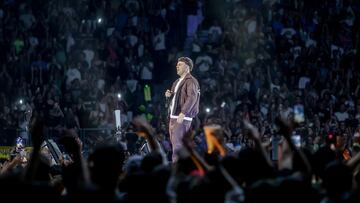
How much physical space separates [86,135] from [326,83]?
7.34m

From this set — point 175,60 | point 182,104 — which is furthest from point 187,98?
point 175,60

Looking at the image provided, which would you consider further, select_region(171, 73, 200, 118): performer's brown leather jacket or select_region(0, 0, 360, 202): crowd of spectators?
select_region(0, 0, 360, 202): crowd of spectators

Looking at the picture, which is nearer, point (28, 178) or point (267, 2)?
point (28, 178)

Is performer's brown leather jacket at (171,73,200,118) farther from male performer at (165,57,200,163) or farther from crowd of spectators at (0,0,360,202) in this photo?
crowd of spectators at (0,0,360,202)

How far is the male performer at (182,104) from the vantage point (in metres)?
13.1

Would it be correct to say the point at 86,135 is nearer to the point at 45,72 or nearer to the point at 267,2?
the point at 45,72

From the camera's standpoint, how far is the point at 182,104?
1328 cm

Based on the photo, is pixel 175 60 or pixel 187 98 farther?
pixel 175 60

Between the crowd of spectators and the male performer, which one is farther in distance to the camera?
the crowd of spectators

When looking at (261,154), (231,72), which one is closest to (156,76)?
(231,72)

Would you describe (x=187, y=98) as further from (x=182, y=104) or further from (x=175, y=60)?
(x=175, y=60)

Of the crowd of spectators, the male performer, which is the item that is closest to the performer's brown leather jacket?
the male performer

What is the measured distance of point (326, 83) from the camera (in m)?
21.9

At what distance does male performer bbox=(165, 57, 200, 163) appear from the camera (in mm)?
13141
